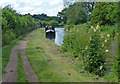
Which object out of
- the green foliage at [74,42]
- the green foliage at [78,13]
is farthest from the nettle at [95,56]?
the green foliage at [78,13]

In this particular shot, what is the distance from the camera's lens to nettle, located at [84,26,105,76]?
7.34 meters

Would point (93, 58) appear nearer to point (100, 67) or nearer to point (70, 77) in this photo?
point (100, 67)

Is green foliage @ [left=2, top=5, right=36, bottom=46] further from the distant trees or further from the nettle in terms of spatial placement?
the distant trees

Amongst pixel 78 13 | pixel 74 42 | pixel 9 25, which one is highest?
pixel 78 13

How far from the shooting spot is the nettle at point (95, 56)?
734 centimetres

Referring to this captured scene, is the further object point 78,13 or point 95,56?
point 78,13

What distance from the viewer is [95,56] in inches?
293

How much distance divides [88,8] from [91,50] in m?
35.1

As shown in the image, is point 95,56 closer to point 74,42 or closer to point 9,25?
point 74,42

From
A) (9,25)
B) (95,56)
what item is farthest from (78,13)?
(95,56)

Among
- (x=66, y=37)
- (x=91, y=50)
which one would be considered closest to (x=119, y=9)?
(x=66, y=37)

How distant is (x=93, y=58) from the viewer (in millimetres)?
7477

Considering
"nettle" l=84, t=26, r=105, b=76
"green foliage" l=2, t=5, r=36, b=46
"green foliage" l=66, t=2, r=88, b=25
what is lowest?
"nettle" l=84, t=26, r=105, b=76

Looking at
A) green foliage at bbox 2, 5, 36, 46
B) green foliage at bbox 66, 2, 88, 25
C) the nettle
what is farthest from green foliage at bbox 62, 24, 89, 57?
green foliage at bbox 66, 2, 88, 25
